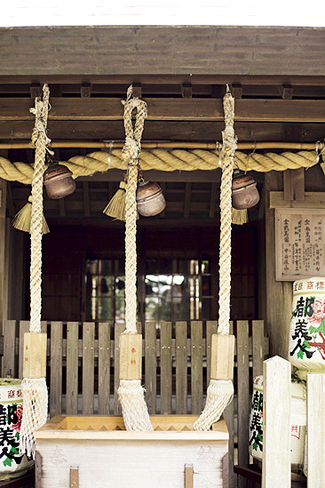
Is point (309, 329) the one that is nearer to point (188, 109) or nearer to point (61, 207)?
point (188, 109)

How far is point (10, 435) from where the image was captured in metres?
3.55

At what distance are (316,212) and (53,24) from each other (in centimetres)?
288

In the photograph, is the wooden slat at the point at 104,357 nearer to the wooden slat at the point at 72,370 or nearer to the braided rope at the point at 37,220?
the wooden slat at the point at 72,370

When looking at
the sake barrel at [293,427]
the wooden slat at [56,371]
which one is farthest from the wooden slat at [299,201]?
the wooden slat at [56,371]

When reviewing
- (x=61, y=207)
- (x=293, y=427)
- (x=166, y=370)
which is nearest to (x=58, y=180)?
(x=166, y=370)

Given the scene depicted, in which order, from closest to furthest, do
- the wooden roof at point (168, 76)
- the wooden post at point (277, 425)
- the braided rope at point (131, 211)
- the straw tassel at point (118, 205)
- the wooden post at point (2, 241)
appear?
the wooden post at point (277, 425) < the wooden roof at point (168, 76) < the braided rope at point (131, 211) < the straw tassel at point (118, 205) < the wooden post at point (2, 241)

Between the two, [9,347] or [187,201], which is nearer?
[9,347]

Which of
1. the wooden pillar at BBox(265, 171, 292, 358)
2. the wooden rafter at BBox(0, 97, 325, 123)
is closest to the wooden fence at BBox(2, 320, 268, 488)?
the wooden pillar at BBox(265, 171, 292, 358)

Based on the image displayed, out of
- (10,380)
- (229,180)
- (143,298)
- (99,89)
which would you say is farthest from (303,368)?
(143,298)

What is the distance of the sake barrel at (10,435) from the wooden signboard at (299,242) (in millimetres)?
2347

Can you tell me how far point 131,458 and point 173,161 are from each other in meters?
2.23

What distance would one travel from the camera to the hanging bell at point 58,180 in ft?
13.2

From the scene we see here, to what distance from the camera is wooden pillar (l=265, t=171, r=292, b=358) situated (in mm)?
4500

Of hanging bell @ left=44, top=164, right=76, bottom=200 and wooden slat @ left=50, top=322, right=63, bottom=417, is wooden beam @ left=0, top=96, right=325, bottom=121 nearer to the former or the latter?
hanging bell @ left=44, top=164, right=76, bottom=200
